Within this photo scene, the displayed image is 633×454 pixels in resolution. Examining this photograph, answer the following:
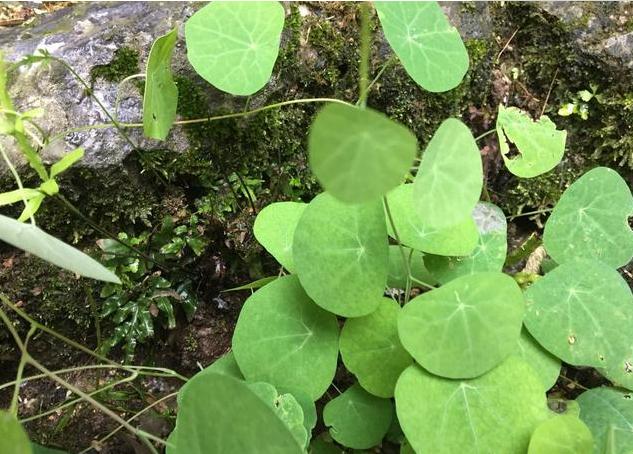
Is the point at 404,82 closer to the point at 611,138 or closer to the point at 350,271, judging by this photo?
the point at 611,138

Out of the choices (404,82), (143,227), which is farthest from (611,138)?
(143,227)

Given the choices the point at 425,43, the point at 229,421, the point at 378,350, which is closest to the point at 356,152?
the point at 229,421

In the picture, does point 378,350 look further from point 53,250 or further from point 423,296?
point 53,250

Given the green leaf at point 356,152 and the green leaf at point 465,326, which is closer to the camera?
the green leaf at point 356,152

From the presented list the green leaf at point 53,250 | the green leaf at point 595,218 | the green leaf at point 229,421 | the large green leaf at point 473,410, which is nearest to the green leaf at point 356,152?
the green leaf at point 229,421

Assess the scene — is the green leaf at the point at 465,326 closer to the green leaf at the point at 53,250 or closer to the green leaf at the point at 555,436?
the green leaf at the point at 555,436

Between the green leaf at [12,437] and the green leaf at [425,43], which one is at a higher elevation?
the green leaf at [425,43]
